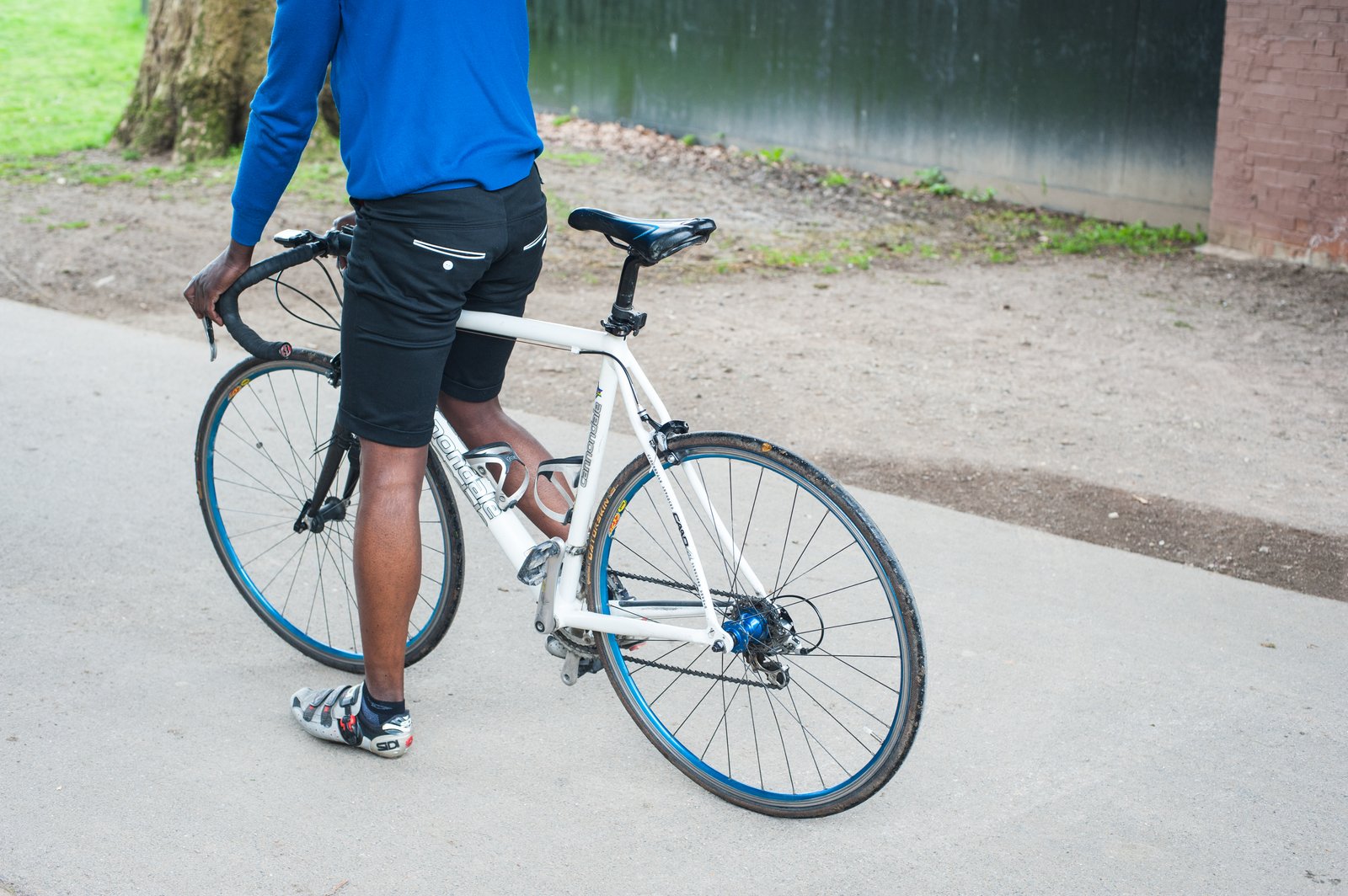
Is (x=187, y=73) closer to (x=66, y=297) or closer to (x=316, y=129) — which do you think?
(x=316, y=129)

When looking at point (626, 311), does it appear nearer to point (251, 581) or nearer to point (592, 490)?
point (592, 490)

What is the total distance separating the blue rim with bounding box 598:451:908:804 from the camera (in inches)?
110

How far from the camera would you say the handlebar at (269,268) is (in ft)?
10.0

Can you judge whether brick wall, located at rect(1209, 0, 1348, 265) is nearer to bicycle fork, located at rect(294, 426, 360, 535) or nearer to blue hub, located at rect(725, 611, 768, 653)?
blue hub, located at rect(725, 611, 768, 653)

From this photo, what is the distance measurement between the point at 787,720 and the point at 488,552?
4.51 feet

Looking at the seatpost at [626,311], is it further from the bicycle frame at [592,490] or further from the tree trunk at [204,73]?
the tree trunk at [204,73]

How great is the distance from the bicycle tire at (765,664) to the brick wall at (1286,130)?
5.44 m

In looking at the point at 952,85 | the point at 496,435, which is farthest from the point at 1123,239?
the point at 496,435

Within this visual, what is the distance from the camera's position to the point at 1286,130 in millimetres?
8055

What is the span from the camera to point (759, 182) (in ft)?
35.7

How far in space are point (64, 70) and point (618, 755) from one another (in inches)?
673

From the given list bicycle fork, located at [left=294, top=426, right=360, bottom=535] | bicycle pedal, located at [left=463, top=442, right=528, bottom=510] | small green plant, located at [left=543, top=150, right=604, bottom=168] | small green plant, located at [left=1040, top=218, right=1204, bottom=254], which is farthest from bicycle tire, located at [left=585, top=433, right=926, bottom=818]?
small green plant, located at [left=543, top=150, right=604, bottom=168]

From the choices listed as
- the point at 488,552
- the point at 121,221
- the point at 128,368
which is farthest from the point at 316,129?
the point at 488,552

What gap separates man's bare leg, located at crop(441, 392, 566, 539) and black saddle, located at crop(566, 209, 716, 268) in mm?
643
